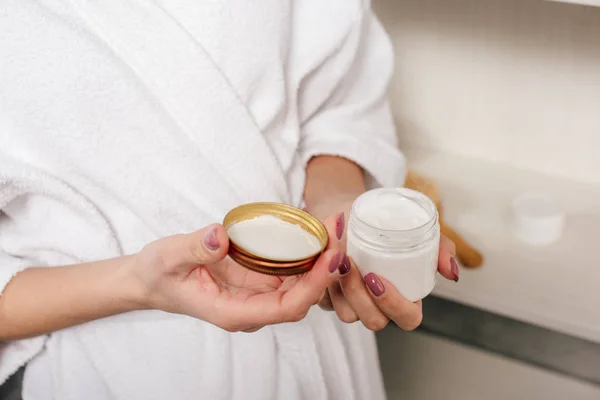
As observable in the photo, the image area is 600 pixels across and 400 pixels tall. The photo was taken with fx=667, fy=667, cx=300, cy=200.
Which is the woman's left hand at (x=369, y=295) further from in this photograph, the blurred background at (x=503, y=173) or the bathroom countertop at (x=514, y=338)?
the bathroom countertop at (x=514, y=338)

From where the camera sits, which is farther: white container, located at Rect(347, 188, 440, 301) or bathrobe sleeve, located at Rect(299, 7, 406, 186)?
bathrobe sleeve, located at Rect(299, 7, 406, 186)

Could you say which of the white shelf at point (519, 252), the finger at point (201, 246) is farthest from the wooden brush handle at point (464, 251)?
the finger at point (201, 246)

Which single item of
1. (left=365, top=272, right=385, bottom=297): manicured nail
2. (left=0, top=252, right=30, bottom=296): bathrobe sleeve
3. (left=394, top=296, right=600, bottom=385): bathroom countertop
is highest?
(left=365, top=272, right=385, bottom=297): manicured nail

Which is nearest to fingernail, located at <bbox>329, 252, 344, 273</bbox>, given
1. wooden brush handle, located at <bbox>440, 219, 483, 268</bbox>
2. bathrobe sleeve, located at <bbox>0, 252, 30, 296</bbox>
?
bathrobe sleeve, located at <bbox>0, 252, 30, 296</bbox>

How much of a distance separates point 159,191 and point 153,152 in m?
0.04

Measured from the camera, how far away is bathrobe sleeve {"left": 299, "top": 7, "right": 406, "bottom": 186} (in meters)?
0.85

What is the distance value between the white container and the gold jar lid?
0.14 ft

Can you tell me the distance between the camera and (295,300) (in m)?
0.56

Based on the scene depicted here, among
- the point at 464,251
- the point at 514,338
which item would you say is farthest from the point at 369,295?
the point at 514,338

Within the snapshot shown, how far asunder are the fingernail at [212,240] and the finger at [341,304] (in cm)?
18

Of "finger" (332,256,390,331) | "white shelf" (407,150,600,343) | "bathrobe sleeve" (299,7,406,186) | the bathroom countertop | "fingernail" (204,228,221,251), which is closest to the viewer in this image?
"fingernail" (204,228,221,251)

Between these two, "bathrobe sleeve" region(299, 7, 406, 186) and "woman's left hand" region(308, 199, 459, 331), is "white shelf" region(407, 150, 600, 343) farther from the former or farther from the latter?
"woman's left hand" region(308, 199, 459, 331)

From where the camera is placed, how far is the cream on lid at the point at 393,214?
62 centimetres

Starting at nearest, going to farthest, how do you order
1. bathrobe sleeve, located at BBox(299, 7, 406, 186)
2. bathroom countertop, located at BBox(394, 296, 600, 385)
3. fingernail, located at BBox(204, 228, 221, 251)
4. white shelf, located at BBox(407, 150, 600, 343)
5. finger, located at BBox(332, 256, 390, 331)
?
fingernail, located at BBox(204, 228, 221, 251)
finger, located at BBox(332, 256, 390, 331)
bathrobe sleeve, located at BBox(299, 7, 406, 186)
white shelf, located at BBox(407, 150, 600, 343)
bathroom countertop, located at BBox(394, 296, 600, 385)
